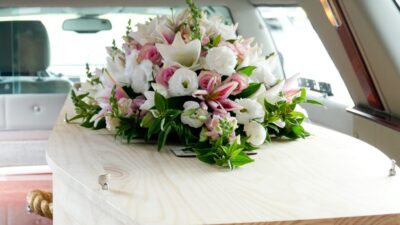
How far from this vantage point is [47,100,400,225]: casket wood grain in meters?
1.24

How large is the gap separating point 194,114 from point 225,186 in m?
0.34

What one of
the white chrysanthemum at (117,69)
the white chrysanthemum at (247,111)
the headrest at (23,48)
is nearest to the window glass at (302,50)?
the headrest at (23,48)

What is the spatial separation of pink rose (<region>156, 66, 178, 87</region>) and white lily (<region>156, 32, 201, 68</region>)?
23 millimetres

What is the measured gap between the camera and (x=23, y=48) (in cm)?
450

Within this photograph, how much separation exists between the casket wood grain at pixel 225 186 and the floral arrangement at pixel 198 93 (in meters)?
0.06

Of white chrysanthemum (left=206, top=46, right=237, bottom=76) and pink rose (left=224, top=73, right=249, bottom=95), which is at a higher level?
white chrysanthemum (left=206, top=46, right=237, bottom=76)

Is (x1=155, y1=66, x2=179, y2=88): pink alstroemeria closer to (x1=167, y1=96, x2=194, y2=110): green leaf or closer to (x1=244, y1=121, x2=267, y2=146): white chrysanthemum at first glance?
(x1=167, y1=96, x2=194, y2=110): green leaf

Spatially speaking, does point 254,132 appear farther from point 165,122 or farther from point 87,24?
point 87,24

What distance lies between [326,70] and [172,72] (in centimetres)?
265

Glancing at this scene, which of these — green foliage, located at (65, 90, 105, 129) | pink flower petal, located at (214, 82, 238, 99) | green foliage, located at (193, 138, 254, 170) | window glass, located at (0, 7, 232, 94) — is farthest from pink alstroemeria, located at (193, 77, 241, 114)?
window glass, located at (0, 7, 232, 94)

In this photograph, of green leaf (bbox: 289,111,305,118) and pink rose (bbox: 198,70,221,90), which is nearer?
pink rose (bbox: 198,70,221,90)

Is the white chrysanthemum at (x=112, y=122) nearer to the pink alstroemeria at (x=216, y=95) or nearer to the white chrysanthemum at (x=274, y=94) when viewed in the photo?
the pink alstroemeria at (x=216, y=95)

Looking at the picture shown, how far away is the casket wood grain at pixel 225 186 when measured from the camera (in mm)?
1235

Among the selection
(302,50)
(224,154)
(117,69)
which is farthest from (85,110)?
(302,50)
